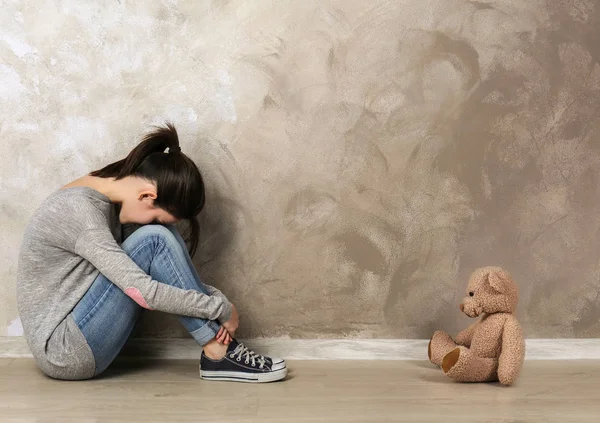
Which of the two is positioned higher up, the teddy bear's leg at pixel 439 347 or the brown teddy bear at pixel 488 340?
the brown teddy bear at pixel 488 340

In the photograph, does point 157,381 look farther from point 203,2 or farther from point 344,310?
point 203,2

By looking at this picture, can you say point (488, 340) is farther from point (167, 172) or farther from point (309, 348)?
point (167, 172)

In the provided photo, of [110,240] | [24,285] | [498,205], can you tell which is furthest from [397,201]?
[24,285]

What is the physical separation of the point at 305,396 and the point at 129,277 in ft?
1.91

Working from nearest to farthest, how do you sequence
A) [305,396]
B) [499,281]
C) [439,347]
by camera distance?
[305,396], [499,281], [439,347]

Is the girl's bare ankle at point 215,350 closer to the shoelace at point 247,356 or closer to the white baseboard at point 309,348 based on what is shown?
the shoelace at point 247,356

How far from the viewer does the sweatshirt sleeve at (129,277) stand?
6.72 ft

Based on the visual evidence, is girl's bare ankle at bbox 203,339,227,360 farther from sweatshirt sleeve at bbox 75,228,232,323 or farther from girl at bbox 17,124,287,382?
sweatshirt sleeve at bbox 75,228,232,323

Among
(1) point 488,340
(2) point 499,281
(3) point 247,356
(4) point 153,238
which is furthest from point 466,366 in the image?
(4) point 153,238

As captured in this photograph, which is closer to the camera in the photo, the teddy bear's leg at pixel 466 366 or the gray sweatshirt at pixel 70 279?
the gray sweatshirt at pixel 70 279

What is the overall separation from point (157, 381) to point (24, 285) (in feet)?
1.55

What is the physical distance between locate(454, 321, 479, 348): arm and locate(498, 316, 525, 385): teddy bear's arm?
0.54ft

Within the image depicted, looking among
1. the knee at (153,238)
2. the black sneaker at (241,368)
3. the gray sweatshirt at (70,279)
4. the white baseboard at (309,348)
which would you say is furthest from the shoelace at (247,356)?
the knee at (153,238)

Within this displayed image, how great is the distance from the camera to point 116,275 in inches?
80.7
